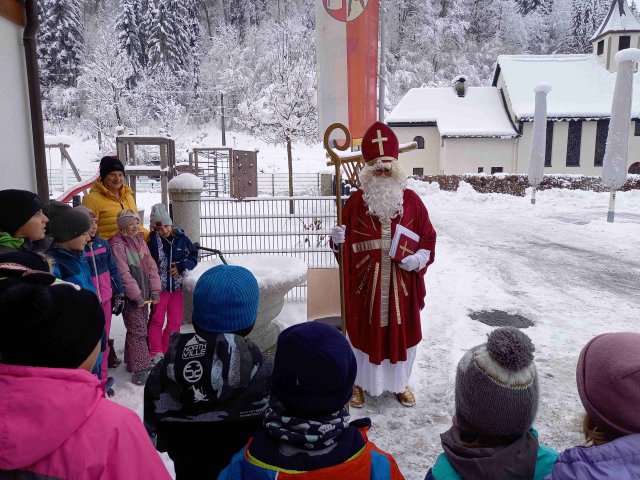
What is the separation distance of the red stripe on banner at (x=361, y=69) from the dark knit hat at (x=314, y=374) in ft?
12.0

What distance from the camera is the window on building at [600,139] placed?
94.3ft

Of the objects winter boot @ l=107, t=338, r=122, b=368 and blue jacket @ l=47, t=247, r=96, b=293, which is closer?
blue jacket @ l=47, t=247, r=96, b=293

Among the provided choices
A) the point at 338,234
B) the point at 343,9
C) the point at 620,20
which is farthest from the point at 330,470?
the point at 620,20

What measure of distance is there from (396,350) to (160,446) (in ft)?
7.45

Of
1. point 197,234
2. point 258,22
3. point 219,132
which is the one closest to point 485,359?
point 197,234

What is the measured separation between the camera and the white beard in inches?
150

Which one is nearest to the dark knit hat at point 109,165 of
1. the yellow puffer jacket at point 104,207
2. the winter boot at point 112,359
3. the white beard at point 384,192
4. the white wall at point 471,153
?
the yellow puffer jacket at point 104,207

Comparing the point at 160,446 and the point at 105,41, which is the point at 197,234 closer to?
the point at 160,446

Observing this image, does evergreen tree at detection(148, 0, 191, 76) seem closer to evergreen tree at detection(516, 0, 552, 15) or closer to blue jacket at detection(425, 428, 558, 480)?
evergreen tree at detection(516, 0, 552, 15)

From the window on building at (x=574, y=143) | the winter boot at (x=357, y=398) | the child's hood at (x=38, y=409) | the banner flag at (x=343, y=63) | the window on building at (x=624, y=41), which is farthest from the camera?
the window on building at (x=624, y=41)

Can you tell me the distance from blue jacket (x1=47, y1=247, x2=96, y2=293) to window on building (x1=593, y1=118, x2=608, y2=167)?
31.4 m

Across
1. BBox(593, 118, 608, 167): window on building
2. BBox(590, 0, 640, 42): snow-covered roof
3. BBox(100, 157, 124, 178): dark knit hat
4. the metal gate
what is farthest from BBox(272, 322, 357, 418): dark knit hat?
BBox(590, 0, 640, 42): snow-covered roof

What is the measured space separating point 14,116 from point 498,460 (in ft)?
17.1

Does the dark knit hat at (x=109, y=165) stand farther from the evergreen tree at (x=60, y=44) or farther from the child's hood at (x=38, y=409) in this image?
the evergreen tree at (x=60, y=44)
